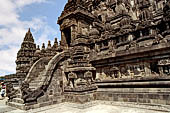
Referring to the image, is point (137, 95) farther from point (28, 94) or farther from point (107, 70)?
point (28, 94)

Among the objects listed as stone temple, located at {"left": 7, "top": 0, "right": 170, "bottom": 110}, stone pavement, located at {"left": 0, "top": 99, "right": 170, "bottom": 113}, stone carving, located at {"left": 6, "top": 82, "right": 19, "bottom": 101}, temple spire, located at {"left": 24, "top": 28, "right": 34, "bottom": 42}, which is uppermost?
temple spire, located at {"left": 24, "top": 28, "right": 34, "bottom": 42}

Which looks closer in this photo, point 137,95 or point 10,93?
point 137,95

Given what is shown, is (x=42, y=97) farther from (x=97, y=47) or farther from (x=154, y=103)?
(x=154, y=103)

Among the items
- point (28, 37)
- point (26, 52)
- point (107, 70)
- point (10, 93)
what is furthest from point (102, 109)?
point (28, 37)

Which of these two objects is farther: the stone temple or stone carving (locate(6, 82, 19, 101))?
stone carving (locate(6, 82, 19, 101))

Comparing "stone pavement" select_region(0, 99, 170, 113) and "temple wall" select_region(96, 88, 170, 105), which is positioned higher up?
"temple wall" select_region(96, 88, 170, 105)

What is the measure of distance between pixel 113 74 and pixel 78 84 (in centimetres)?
246

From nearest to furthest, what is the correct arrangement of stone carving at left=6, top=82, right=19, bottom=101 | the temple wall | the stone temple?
1. the temple wall
2. the stone temple
3. stone carving at left=6, top=82, right=19, bottom=101

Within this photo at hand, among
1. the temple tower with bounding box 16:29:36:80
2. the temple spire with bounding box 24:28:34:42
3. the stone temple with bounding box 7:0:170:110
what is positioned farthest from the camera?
the temple spire with bounding box 24:28:34:42

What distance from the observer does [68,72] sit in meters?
9.27

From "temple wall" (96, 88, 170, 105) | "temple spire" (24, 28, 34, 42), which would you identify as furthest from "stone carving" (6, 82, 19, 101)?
"temple spire" (24, 28, 34, 42)

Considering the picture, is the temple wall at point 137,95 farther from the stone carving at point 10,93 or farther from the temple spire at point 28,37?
the temple spire at point 28,37

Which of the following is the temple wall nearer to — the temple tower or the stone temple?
the stone temple

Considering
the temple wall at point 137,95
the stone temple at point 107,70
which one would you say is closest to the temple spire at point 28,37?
the stone temple at point 107,70
